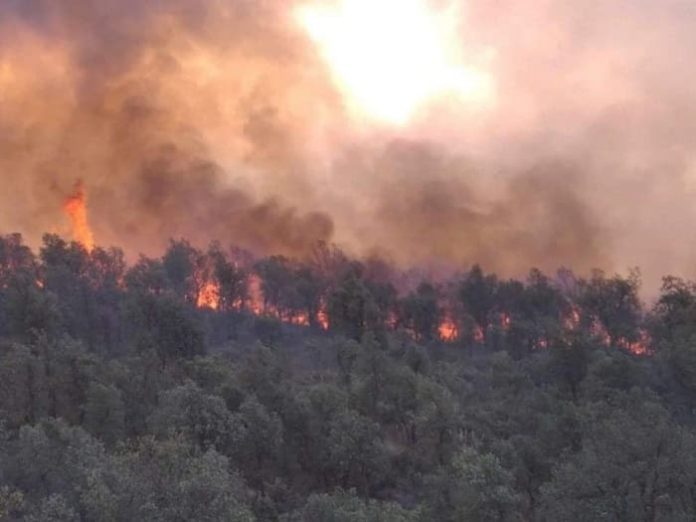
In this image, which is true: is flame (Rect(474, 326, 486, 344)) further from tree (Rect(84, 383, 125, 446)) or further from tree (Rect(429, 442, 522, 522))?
tree (Rect(84, 383, 125, 446))

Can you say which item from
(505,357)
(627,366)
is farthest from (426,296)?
(627,366)

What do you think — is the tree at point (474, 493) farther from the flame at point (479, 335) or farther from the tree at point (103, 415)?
the flame at point (479, 335)

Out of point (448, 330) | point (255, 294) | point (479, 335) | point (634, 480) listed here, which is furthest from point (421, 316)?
point (634, 480)

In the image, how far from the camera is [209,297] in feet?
599

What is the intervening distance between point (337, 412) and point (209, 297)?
105 m

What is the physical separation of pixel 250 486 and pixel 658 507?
41139 millimetres

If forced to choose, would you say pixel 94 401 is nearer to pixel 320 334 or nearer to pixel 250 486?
pixel 250 486

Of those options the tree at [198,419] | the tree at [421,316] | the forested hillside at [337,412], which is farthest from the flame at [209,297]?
the tree at [198,419]

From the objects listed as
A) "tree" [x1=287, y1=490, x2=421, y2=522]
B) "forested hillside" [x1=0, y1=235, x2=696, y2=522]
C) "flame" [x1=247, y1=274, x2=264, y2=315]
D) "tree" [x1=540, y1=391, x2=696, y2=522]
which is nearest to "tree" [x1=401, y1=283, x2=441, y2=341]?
"forested hillside" [x1=0, y1=235, x2=696, y2=522]

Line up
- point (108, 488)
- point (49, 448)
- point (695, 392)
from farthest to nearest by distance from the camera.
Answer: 1. point (695, 392)
2. point (49, 448)
3. point (108, 488)

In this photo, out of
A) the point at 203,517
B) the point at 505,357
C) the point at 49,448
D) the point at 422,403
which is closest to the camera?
the point at 203,517

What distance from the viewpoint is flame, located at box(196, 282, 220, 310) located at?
181m

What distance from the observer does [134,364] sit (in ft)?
316

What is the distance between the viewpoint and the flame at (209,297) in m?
181
